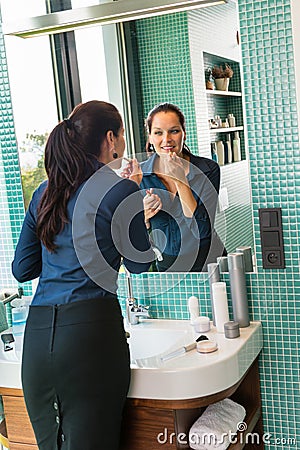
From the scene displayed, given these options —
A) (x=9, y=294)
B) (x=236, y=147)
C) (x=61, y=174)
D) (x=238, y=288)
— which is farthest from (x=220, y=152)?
(x=9, y=294)

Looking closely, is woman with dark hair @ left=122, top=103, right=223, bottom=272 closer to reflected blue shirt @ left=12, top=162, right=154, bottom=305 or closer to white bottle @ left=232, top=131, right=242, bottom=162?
white bottle @ left=232, top=131, right=242, bottom=162

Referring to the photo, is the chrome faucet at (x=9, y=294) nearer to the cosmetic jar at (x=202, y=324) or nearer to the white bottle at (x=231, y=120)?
the cosmetic jar at (x=202, y=324)

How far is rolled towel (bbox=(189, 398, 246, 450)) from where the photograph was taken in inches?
72.9

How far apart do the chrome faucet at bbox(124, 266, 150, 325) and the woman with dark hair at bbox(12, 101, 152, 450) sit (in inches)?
16.2

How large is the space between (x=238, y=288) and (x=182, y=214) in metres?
0.31

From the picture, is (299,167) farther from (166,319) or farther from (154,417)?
(154,417)

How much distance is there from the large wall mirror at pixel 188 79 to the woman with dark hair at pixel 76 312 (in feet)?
1.21

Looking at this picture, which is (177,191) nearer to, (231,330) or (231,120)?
(231,120)

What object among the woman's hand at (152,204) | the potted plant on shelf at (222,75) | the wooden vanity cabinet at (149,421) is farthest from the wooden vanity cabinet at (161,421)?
the potted plant on shelf at (222,75)

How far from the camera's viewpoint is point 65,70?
229cm

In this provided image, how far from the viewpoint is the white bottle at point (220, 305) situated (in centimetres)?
205

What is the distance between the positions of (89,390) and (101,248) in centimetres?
39

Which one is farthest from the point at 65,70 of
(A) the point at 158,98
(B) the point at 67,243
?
(B) the point at 67,243

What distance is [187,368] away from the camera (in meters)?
1.77
